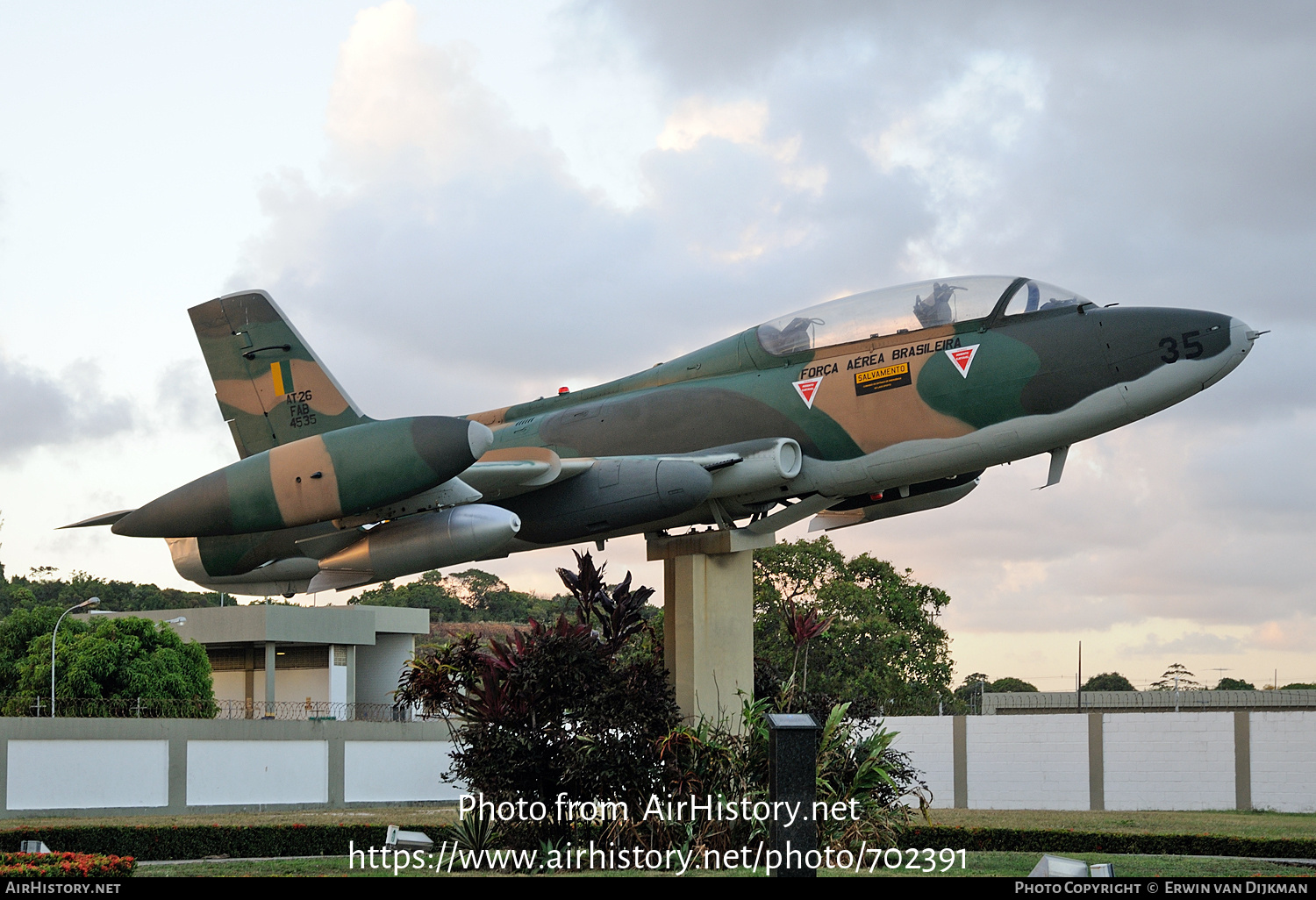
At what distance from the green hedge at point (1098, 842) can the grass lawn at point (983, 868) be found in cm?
88

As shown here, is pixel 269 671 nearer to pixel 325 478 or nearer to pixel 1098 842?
pixel 1098 842

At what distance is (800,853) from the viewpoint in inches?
400

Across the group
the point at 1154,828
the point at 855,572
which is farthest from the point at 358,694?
the point at 1154,828

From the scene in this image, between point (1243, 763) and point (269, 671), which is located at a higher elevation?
point (269, 671)

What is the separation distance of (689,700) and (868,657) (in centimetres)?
3698

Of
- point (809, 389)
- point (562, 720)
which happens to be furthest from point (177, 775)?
point (809, 389)

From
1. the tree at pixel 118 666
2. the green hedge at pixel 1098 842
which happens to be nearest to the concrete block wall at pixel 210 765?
the tree at pixel 118 666

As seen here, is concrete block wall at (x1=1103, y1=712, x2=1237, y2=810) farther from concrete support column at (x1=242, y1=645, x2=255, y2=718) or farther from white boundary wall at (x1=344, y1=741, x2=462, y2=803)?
concrete support column at (x1=242, y1=645, x2=255, y2=718)

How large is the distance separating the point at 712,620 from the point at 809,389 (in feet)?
11.6

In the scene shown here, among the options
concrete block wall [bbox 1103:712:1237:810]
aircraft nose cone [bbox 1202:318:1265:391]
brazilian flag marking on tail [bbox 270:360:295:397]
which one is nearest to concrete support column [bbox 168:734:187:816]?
brazilian flag marking on tail [bbox 270:360:295:397]

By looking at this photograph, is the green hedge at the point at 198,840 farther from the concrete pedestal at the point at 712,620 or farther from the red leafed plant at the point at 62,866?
the red leafed plant at the point at 62,866

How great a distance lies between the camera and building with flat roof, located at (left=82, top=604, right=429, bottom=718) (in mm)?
57469

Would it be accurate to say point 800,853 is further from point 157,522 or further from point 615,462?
point 157,522

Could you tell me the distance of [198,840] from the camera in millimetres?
22453
